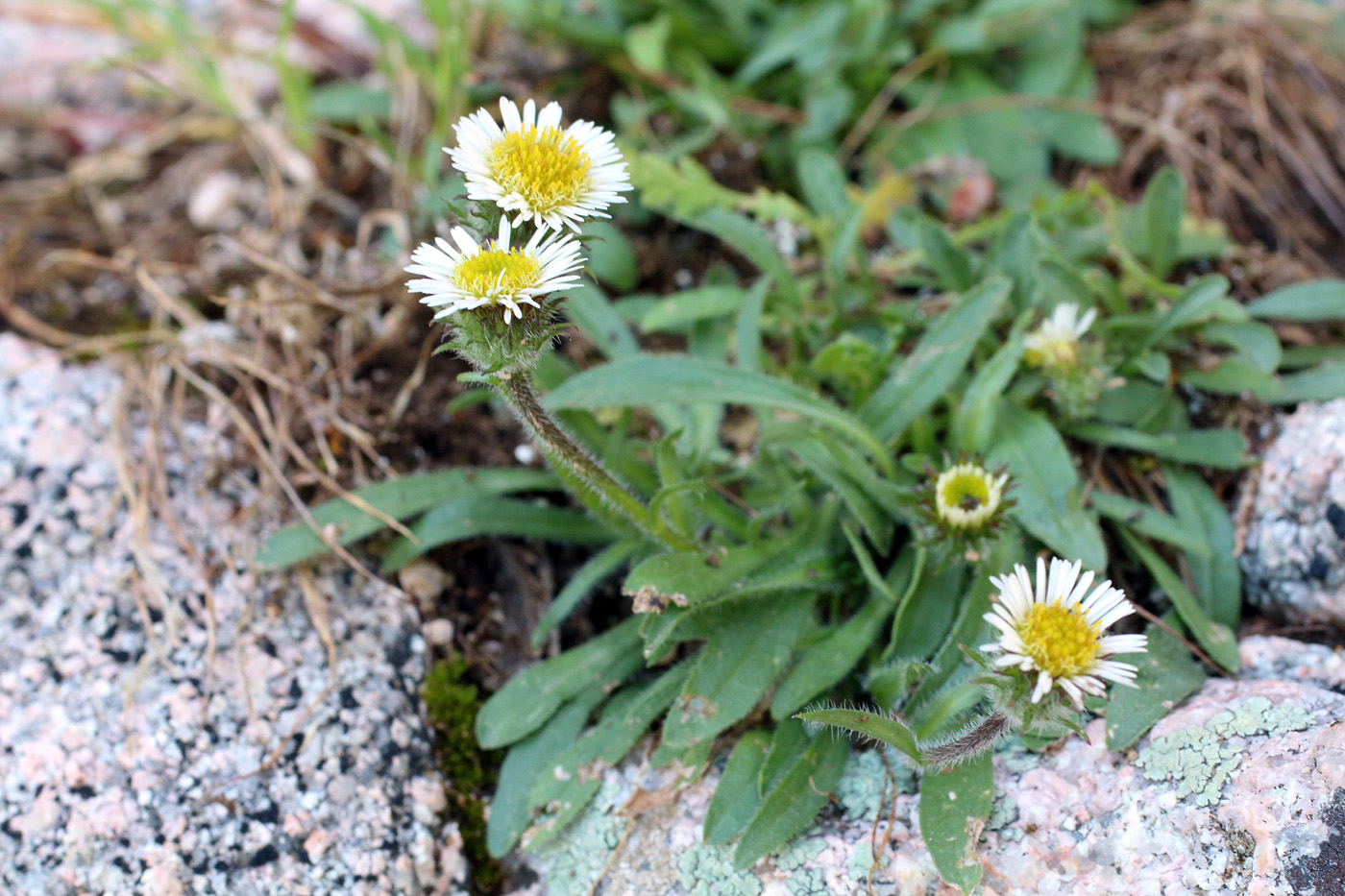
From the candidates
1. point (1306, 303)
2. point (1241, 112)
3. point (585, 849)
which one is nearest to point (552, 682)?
point (585, 849)

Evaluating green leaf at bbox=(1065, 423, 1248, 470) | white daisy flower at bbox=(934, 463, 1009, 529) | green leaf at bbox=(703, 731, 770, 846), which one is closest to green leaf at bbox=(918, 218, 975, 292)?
green leaf at bbox=(1065, 423, 1248, 470)

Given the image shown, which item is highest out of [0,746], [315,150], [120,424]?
[315,150]

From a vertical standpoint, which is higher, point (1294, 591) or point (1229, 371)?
point (1229, 371)

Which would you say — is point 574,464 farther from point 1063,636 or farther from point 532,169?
point 1063,636

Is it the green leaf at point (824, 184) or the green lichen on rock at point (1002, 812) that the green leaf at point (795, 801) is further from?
the green leaf at point (824, 184)

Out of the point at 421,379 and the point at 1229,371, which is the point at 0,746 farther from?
the point at 1229,371

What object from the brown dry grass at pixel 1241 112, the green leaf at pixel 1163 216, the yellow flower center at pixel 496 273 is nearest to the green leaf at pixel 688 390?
the yellow flower center at pixel 496 273

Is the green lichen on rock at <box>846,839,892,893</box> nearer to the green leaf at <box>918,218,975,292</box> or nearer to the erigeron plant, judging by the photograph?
the erigeron plant

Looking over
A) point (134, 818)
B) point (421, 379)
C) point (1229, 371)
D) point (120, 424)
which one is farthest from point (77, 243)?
point (1229, 371)
